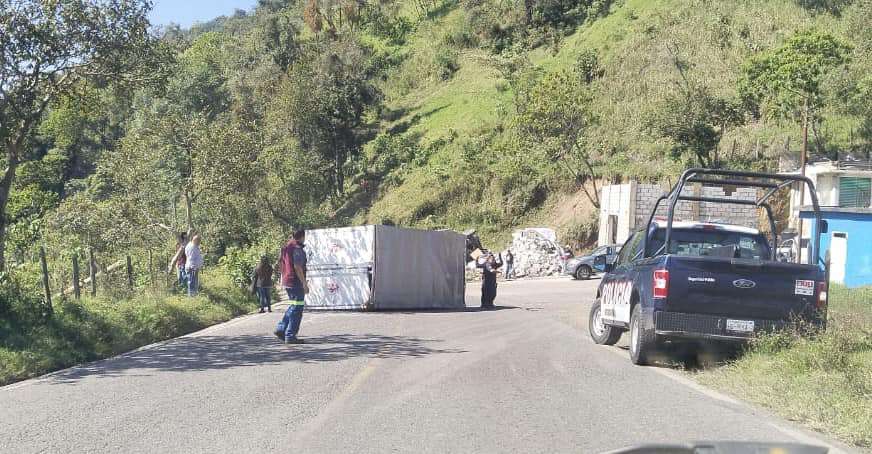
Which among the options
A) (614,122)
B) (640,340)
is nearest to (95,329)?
(640,340)

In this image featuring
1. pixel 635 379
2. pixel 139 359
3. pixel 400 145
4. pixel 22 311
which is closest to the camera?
pixel 635 379

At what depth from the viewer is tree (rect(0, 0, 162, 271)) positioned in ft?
46.7

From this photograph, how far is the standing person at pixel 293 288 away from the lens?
568 inches

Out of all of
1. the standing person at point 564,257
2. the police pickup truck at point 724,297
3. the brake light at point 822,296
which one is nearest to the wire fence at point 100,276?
the police pickup truck at point 724,297

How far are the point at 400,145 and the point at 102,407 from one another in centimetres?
5716

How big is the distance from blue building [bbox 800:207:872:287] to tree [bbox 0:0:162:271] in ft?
87.9

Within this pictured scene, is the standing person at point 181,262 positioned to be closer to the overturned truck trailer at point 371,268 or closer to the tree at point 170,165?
the overturned truck trailer at point 371,268

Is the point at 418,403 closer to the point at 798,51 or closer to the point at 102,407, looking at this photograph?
the point at 102,407

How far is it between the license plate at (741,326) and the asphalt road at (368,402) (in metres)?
0.94

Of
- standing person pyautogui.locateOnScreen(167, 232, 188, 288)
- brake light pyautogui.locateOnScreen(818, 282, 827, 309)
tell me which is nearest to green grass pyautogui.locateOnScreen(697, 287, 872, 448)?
→ brake light pyautogui.locateOnScreen(818, 282, 827, 309)

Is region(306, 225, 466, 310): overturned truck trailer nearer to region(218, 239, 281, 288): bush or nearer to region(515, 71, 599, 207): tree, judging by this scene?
region(218, 239, 281, 288): bush

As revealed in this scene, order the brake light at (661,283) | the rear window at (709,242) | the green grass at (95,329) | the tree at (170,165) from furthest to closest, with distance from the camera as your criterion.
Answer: the tree at (170,165), the rear window at (709,242), the green grass at (95,329), the brake light at (661,283)

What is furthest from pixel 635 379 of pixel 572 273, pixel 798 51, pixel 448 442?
pixel 798 51

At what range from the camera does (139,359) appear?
13.0m
